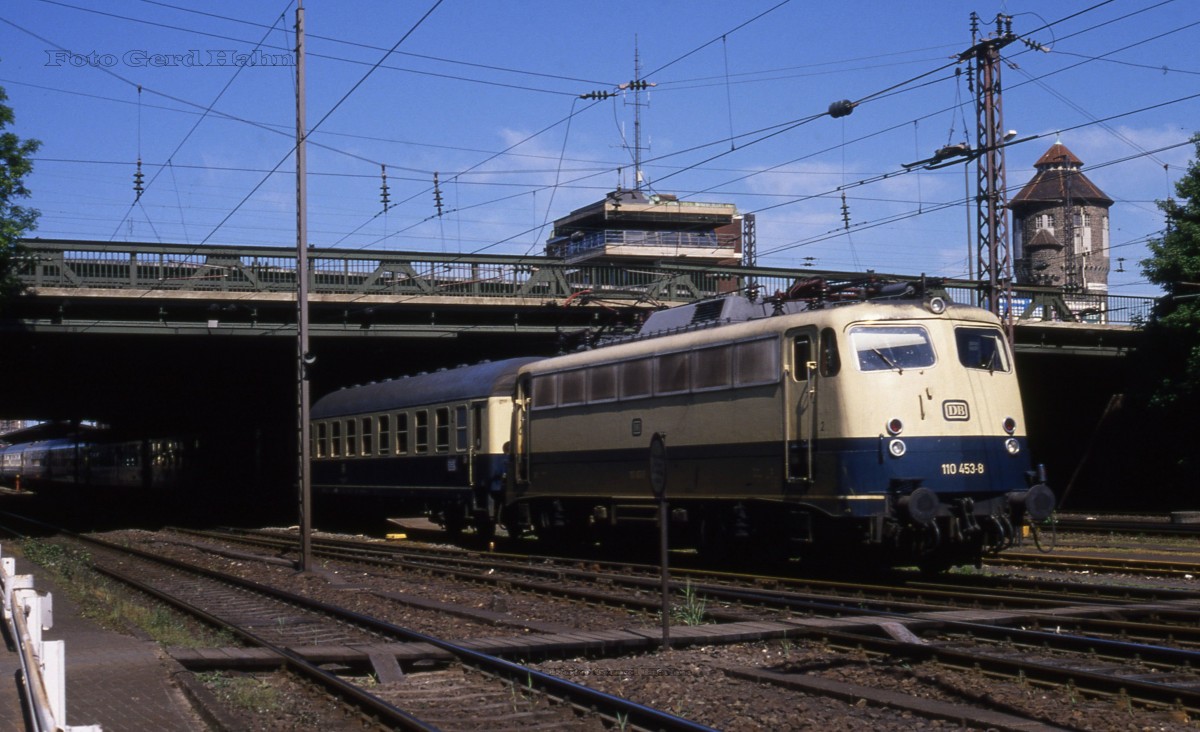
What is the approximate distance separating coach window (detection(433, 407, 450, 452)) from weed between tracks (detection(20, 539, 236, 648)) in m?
7.14

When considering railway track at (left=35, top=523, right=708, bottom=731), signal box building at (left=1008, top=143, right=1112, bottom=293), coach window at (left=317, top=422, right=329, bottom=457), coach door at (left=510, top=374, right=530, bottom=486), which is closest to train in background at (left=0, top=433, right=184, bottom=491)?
coach window at (left=317, top=422, right=329, bottom=457)

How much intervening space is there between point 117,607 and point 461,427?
11140mm

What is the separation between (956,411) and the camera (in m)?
16.7

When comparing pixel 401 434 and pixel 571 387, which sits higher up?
pixel 571 387

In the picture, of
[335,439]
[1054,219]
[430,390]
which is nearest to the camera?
[430,390]

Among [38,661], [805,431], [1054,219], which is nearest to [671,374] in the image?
[805,431]

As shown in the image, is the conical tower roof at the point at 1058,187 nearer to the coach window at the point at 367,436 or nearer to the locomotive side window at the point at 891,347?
the coach window at the point at 367,436

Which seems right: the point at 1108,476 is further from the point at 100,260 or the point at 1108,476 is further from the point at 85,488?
the point at 85,488

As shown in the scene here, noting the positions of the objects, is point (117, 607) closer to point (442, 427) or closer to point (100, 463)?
point (442, 427)

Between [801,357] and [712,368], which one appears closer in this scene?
[801,357]

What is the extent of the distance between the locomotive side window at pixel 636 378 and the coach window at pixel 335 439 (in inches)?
623

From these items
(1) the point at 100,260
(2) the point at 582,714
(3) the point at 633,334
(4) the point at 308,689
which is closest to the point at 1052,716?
(2) the point at 582,714

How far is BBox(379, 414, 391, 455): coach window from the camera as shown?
1217 inches

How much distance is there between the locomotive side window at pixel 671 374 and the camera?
1934 centimetres
